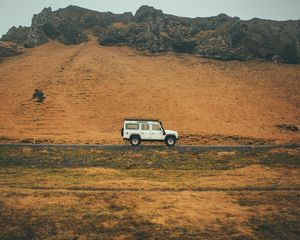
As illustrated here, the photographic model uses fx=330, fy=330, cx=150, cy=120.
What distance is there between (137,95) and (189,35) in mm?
27378

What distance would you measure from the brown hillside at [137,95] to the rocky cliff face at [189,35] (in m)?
2.60

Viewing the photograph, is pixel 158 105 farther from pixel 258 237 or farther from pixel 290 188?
pixel 258 237

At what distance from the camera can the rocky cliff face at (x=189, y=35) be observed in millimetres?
65562

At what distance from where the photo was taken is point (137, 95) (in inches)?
1886

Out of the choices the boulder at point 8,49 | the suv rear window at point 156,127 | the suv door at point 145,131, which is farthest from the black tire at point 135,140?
the boulder at point 8,49

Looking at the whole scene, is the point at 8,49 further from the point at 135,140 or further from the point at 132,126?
the point at 135,140

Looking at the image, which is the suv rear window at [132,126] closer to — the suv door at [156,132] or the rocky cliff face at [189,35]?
the suv door at [156,132]

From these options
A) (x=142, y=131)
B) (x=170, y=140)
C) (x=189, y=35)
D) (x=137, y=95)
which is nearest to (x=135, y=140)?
(x=142, y=131)

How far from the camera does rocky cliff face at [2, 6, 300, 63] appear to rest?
65562 millimetres

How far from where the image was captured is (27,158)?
917 inches

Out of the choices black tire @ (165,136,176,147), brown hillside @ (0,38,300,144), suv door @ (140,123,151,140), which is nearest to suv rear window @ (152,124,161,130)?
suv door @ (140,123,151,140)

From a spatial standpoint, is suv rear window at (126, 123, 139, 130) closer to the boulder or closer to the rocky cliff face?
the rocky cliff face

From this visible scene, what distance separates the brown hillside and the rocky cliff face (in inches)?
103

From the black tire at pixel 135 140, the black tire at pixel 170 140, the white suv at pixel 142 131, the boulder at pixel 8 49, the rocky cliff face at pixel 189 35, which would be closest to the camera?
the white suv at pixel 142 131
